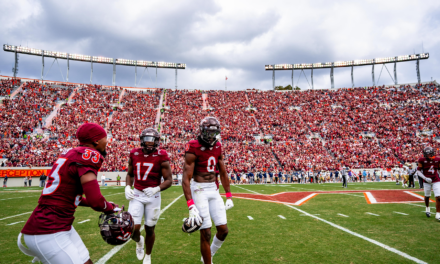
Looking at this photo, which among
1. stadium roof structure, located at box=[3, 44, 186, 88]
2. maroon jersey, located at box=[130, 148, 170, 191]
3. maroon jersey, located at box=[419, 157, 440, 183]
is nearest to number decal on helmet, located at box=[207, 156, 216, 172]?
maroon jersey, located at box=[130, 148, 170, 191]

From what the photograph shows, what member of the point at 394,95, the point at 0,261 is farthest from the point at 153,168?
the point at 394,95

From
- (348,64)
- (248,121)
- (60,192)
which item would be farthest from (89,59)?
(60,192)

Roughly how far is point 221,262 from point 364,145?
36042 millimetres

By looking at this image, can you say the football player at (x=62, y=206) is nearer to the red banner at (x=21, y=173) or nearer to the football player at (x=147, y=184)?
the football player at (x=147, y=184)

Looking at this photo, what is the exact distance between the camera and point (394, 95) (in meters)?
44.4

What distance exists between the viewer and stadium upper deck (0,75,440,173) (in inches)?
1254

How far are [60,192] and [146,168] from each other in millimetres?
2677

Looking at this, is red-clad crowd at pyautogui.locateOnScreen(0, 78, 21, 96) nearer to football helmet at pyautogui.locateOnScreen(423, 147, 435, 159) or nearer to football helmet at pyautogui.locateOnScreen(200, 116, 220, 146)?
football helmet at pyautogui.locateOnScreen(200, 116, 220, 146)

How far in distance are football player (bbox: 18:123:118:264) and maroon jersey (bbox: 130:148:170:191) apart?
2.49 m

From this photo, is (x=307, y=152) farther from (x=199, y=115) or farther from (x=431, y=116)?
(x=431, y=116)

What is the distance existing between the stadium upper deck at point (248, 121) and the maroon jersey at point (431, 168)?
2270 centimetres

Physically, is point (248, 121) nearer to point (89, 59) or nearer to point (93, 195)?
point (89, 59)

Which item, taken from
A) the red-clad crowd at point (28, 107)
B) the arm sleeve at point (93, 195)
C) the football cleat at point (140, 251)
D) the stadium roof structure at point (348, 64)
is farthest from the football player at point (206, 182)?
the stadium roof structure at point (348, 64)

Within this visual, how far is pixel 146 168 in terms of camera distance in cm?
527
